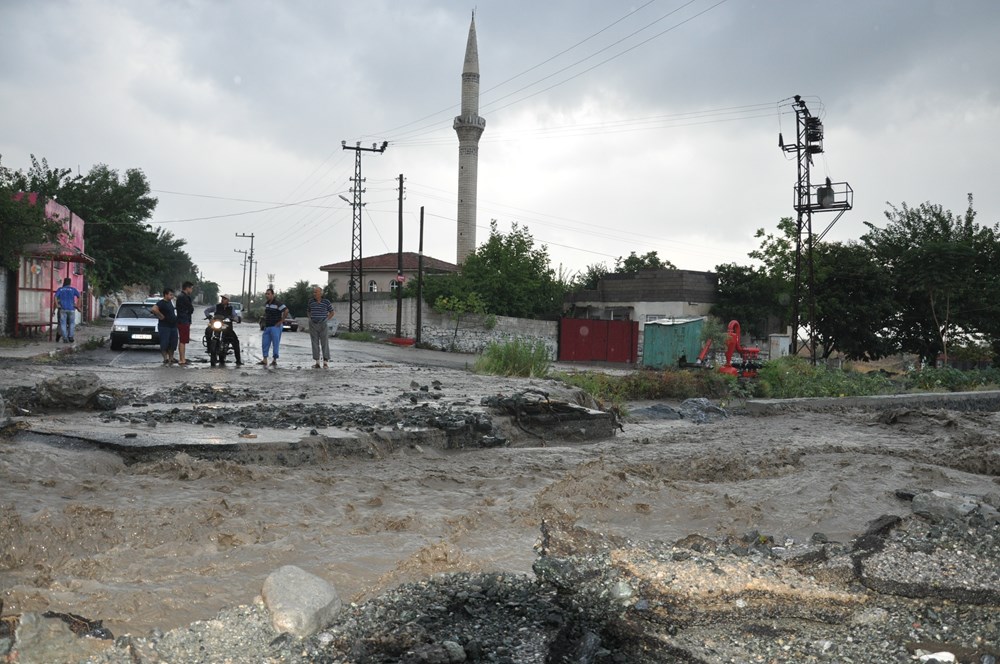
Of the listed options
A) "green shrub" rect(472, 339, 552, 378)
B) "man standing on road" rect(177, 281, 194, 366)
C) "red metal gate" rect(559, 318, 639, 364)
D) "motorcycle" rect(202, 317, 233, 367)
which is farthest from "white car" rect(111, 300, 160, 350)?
"red metal gate" rect(559, 318, 639, 364)

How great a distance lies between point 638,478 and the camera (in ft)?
20.3

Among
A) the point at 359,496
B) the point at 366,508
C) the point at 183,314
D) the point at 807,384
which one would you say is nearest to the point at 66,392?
the point at 359,496

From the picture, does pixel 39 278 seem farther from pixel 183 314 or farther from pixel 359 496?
pixel 359 496

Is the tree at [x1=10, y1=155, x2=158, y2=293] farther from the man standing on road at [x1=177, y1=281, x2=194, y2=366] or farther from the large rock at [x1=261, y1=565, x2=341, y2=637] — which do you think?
the large rock at [x1=261, y1=565, x2=341, y2=637]

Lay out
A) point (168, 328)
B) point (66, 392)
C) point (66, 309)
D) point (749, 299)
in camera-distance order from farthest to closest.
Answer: point (749, 299), point (66, 309), point (168, 328), point (66, 392)

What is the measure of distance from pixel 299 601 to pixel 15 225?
18762 mm

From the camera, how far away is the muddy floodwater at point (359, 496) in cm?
361

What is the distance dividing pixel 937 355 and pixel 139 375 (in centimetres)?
2929

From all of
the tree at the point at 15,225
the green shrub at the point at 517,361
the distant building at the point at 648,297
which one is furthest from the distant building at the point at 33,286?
the distant building at the point at 648,297

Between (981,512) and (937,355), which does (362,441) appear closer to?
(981,512)

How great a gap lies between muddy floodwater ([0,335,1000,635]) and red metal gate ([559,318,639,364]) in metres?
20.9

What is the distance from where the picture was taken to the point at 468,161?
189 ft

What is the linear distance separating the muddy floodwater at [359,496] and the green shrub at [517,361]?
193 inches

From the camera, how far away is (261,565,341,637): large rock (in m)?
2.97
